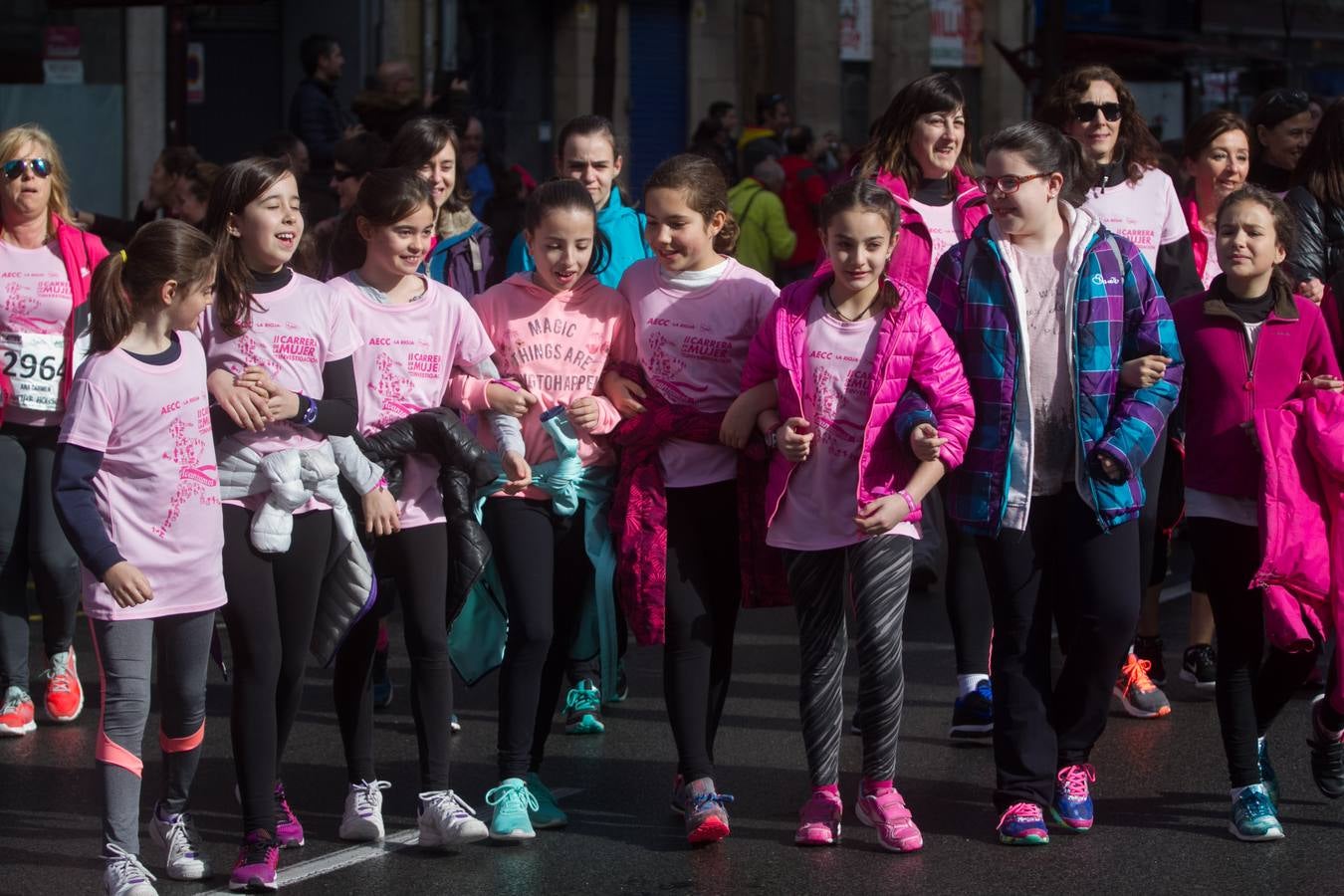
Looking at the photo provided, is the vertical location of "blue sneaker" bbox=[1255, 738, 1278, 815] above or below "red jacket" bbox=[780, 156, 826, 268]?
below

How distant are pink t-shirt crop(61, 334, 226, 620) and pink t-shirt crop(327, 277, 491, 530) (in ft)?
2.29

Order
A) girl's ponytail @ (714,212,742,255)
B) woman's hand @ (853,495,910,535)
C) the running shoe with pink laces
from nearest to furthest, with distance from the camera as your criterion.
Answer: woman's hand @ (853,495,910,535) < girl's ponytail @ (714,212,742,255) < the running shoe with pink laces

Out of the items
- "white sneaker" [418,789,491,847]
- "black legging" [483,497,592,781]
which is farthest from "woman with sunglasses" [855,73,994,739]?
"white sneaker" [418,789,491,847]

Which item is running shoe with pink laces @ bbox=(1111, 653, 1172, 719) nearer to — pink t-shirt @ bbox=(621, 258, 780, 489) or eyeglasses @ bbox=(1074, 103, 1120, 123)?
eyeglasses @ bbox=(1074, 103, 1120, 123)

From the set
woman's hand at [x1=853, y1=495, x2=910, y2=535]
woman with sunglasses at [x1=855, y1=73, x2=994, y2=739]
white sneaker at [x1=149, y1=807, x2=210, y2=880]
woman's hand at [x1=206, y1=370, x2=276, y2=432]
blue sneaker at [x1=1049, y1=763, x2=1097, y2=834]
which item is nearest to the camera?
woman's hand at [x1=206, y1=370, x2=276, y2=432]

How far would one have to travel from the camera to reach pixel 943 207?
7.07m

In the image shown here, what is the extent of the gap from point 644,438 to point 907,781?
4.87 feet

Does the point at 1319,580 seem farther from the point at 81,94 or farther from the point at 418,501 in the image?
the point at 81,94

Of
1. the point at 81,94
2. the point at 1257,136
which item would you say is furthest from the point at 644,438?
the point at 81,94

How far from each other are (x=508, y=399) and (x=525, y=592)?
0.55m

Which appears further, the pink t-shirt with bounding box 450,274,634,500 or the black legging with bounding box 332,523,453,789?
the pink t-shirt with bounding box 450,274,634,500

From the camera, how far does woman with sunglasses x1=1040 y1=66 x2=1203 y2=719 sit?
708cm

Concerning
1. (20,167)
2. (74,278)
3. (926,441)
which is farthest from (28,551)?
(926,441)

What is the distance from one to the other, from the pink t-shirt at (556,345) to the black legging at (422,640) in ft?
1.36
